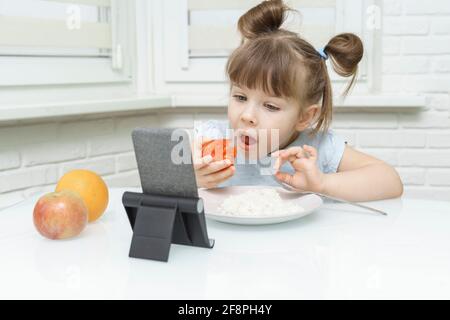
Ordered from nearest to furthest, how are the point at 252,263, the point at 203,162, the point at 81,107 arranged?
the point at 252,263
the point at 203,162
the point at 81,107

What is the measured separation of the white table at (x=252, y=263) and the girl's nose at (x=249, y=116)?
1.31 feet

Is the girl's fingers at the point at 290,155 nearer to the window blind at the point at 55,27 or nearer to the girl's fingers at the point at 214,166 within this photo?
the girl's fingers at the point at 214,166

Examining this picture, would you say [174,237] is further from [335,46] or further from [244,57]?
[335,46]

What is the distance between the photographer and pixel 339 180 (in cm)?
126

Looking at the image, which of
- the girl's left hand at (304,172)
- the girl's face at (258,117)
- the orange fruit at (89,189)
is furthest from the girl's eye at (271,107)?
the orange fruit at (89,189)

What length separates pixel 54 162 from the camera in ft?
6.12

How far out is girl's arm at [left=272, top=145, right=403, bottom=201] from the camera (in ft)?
3.86

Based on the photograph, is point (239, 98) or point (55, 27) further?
point (55, 27)

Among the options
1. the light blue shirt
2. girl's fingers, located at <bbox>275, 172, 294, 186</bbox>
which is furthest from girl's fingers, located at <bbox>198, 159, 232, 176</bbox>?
the light blue shirt

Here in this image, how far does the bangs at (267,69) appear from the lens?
137 centimetres

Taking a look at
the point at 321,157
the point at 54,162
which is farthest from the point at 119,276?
the point at 54,162

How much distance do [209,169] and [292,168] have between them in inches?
23.4

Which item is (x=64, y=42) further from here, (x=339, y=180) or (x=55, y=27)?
(x=339, y=180)

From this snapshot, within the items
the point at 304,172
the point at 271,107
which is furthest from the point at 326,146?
the point at 304,172
